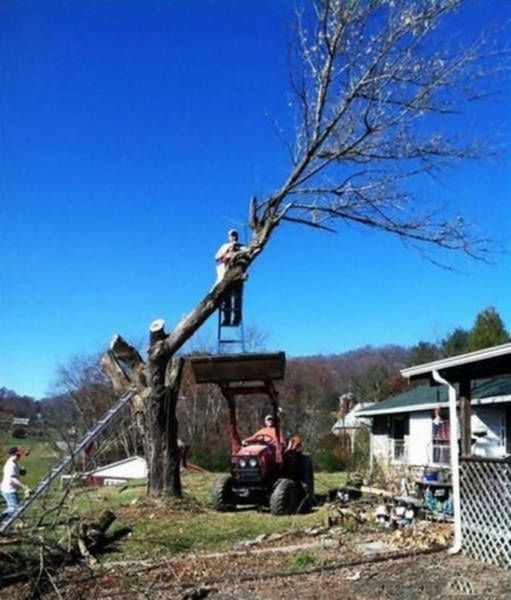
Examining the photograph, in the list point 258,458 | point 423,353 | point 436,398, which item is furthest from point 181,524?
point 423,353

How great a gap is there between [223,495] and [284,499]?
134cm

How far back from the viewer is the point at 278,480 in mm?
13070

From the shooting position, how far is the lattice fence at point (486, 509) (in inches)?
339

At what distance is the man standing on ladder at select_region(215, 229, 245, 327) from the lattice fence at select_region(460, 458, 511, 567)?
16.7ft

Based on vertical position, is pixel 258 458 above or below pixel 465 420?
below

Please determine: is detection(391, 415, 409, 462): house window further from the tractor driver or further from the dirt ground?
the dirt ground

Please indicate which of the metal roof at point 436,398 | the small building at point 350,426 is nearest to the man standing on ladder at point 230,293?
the metal roof at point 436,398

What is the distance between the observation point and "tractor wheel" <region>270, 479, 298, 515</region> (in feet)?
40.0

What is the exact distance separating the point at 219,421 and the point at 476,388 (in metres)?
18.4

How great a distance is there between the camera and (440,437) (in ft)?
72.0

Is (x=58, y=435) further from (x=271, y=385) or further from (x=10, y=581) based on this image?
(x=271, y=385)

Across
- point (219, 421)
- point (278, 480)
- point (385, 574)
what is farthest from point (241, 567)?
point (219, 421)

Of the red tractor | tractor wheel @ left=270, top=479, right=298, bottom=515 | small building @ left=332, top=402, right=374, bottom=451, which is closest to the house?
small building @ left=332, top=402, right=374, bottom=451

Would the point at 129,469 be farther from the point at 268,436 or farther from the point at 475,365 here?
the point at 475,365
